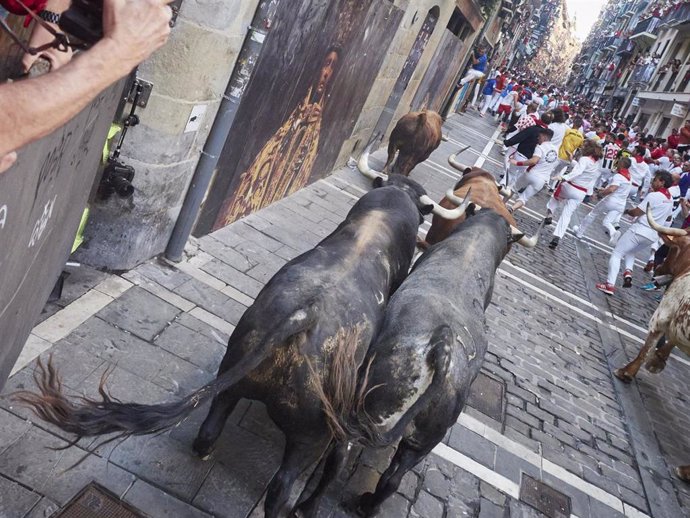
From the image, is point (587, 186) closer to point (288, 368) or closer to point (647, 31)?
point (288, 368)

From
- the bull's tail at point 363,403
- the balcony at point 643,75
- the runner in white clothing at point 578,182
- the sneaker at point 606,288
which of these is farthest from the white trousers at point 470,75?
the balcony at point 643,75

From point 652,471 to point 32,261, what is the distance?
6169 mm

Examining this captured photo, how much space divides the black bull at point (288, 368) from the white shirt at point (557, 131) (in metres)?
13.2

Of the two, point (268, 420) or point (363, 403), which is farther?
point (268, 420)

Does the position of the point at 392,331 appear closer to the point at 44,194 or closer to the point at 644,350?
the point at 44,194

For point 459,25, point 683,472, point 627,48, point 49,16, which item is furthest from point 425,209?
point 627,48

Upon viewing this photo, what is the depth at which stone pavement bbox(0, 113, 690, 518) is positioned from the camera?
358 centimetres

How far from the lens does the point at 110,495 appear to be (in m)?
3.37

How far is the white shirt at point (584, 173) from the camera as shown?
42.4 feet

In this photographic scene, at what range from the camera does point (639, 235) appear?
11914 mm

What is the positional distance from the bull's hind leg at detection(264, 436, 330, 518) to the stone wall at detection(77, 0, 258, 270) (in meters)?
2.60

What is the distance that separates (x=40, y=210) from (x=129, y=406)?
1.02 m

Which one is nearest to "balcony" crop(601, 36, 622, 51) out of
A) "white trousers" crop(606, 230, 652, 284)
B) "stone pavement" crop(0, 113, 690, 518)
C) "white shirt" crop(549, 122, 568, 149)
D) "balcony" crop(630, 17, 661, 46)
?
"balcony" crop(630, 17, 661, 46)

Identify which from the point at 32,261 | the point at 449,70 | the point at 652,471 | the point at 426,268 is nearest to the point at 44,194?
the point at 32,261
